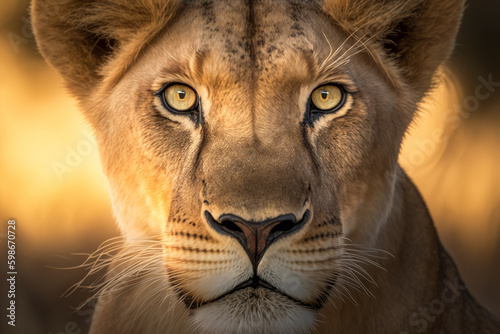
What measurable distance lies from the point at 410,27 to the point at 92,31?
1200 mm

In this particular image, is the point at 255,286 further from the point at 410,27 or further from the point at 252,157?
the point at 410,27

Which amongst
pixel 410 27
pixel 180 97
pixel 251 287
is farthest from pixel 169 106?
pixel 410 27

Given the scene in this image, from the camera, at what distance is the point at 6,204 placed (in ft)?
8.39

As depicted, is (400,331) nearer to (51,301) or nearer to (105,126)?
(105,126)

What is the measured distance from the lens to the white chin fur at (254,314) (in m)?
1.68

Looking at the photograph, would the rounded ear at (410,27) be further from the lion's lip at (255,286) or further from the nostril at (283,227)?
the lion's lip at (255,286)

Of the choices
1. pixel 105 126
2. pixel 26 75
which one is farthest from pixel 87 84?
pixel 26 75

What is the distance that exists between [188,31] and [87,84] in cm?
51

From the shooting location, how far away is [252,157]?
1.77m

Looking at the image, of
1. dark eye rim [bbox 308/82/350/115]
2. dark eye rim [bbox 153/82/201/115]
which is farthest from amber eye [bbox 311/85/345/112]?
dark eye rim [bbox 153/82/201/115]

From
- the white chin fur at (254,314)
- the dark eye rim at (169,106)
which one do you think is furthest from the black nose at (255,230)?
the dark eye rim at (169,106)

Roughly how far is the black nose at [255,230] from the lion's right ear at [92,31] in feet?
2.80

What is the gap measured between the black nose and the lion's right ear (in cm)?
85

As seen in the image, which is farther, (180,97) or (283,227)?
(180,97)
